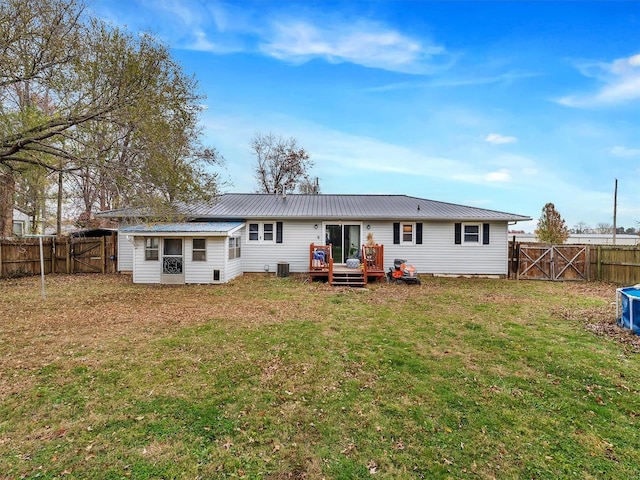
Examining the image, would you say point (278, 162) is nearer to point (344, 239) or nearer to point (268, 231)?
point (268, 231)

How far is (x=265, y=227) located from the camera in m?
13.5

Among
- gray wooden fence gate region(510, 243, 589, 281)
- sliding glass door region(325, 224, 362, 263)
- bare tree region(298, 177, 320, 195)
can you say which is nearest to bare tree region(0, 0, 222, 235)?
sliding glass door region(325, 224, 362, 263)

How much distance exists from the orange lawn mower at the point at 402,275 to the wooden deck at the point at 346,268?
15.3 inches

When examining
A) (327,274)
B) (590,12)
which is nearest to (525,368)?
(327,274)

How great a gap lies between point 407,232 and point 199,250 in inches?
340

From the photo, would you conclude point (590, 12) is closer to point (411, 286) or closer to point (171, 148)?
point (411, 286)

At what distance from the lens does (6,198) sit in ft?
37.9

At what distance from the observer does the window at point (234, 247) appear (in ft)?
39.8

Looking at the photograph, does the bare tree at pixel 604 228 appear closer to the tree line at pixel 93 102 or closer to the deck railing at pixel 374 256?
the deck railing at pixel 374 256

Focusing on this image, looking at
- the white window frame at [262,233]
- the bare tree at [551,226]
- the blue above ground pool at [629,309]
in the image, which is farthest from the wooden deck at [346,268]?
the bare tree at [551,226]

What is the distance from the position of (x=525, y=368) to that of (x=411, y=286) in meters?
6.74

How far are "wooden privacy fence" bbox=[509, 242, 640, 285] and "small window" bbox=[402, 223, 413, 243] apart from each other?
4477 millimetres

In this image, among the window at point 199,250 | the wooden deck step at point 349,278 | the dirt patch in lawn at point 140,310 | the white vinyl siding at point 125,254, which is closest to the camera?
the dirt patch in lawn at point 140,310

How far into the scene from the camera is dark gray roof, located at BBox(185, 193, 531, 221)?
42.1 ft
